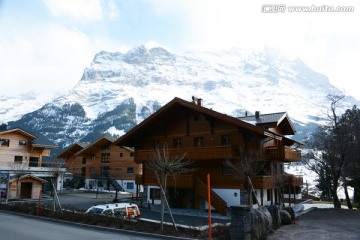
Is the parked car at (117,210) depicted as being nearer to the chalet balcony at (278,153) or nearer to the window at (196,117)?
the window at (196,117)

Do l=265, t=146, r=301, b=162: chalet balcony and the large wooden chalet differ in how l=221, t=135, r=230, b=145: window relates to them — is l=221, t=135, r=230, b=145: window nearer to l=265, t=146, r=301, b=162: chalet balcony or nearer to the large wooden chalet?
the large wooden chalet

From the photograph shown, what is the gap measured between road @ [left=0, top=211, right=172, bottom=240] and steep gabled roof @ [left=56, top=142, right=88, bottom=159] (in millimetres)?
48518

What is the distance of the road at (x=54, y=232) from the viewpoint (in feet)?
50.1

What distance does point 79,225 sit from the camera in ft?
62.0

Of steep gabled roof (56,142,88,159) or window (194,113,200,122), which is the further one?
steep gabled roof (56,142,88,159)

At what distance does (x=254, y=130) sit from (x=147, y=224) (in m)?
12.8

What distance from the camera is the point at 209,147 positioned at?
29266 mm

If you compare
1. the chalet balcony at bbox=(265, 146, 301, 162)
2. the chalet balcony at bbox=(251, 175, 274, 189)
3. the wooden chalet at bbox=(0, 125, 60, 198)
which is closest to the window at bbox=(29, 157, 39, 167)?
the wooden chalet at bbox=(0, 125, 60, 198)

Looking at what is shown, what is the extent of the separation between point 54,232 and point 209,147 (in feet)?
51.7

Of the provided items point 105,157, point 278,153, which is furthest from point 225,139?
point 105,157

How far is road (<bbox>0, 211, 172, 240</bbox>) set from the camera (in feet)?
50.1

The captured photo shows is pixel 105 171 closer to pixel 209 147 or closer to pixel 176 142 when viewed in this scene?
pixel 176 142

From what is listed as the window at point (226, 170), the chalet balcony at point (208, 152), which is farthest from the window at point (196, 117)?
the window at point (226, 170)

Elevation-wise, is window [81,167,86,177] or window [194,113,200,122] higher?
window [194,113,200,122]
